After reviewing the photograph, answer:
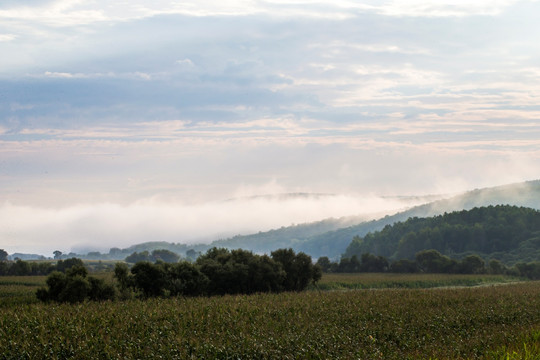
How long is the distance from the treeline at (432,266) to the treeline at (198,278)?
5594 cm

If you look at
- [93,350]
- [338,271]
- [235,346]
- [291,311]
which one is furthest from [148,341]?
[338,271]

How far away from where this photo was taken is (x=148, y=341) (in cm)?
3391

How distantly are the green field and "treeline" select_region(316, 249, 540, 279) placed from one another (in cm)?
8288

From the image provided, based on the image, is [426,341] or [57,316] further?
[57,316]

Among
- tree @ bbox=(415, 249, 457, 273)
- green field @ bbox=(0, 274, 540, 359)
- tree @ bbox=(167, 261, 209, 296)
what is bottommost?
tree @ bbox=(415, 249, 457, 273)

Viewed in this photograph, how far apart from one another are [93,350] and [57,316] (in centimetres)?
1031

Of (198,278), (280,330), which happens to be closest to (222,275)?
(198,278)

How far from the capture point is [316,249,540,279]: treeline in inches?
5251

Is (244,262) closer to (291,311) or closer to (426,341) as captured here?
(291,311)

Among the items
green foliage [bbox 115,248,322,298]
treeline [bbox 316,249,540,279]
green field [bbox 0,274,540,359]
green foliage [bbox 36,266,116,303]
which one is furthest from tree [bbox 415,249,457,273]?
green foliage [bbox 36,266,116,303]

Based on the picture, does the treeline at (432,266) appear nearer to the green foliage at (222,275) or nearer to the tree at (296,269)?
the tree at (296,269)

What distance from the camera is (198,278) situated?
6731cm

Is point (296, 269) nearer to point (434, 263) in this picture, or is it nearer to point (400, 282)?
point (400, 282)

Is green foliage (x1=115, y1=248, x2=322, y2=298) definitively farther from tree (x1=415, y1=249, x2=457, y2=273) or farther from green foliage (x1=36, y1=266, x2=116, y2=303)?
tree (x1=415, y1=249, x2=457, y2=273)
